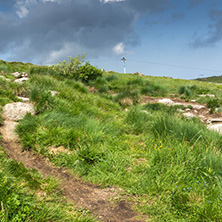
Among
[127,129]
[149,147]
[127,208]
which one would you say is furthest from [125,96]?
[127,208]

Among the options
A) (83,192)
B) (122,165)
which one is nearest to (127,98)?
(122,165)

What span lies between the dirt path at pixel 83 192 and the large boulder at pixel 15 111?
131 centimetres

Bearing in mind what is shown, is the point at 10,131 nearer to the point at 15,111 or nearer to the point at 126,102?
the point at 15,111

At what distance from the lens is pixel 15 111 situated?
264 inches

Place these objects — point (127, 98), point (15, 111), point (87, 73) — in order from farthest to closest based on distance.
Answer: point (87, 73)
point (127, 98)
point (15, 111)

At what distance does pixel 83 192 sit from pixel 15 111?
13.2 feet

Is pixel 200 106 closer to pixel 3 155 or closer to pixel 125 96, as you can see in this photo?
pixel 125 96

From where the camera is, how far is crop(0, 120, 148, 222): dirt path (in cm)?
340

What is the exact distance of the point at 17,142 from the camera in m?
5.58

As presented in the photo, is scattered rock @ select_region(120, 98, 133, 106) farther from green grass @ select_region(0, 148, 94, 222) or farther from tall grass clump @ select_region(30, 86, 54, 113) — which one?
green grass @ select_region(0, 148, 94, 222)

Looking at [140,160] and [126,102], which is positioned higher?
[126,102]

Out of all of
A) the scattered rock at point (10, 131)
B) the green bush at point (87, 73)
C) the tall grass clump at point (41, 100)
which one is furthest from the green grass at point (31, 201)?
the green bush at point (87, 73)

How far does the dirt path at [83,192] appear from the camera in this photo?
3402mm

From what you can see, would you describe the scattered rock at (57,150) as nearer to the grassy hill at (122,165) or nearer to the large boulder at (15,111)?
the grassy hill at (122,165)
